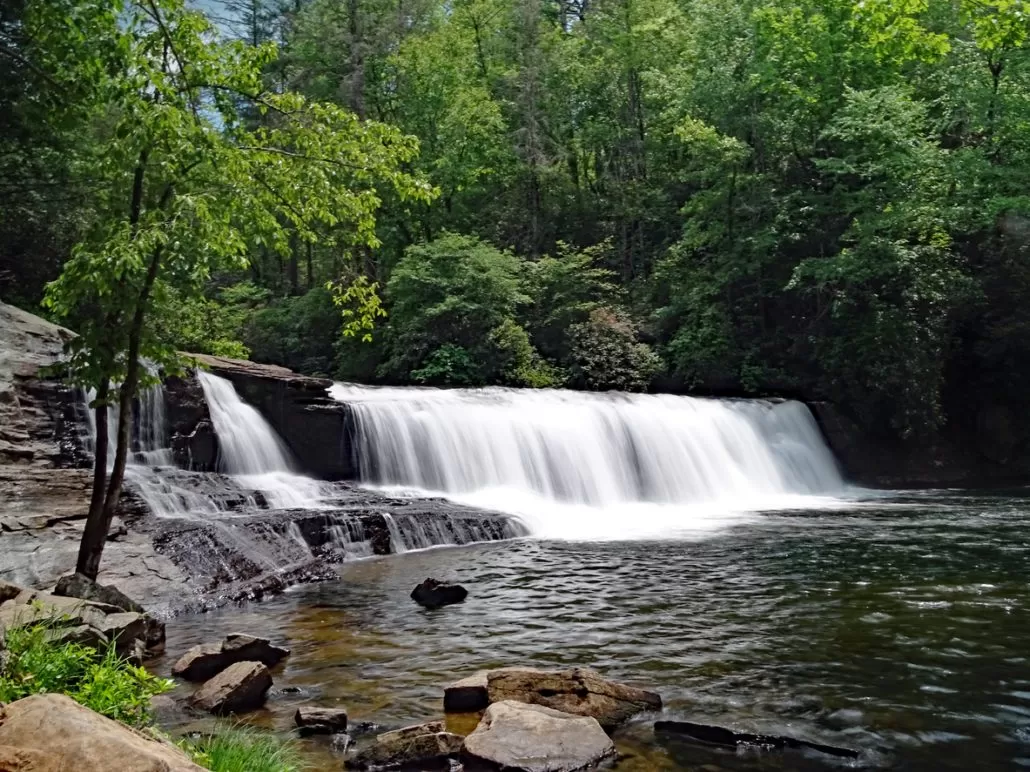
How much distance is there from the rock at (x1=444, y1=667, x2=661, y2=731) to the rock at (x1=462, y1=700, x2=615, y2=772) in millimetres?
271

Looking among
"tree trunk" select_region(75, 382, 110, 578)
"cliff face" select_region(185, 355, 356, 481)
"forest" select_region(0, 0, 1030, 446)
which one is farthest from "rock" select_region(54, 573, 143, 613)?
"cliff face" select_region(185, 355, 356, 481)

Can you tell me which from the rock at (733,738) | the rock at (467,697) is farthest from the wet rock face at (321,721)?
the rock at (733,738)

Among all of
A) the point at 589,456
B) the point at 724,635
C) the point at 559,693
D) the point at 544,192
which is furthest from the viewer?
the point at 544,192

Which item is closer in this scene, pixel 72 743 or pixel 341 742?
pixel 72 743

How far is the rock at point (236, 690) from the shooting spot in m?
6.05

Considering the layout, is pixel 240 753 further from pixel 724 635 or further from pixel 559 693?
pixel 724 635

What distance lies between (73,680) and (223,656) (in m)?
2.63

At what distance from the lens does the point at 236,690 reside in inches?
241

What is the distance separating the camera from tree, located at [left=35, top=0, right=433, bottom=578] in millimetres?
7320

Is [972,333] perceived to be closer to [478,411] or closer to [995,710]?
[478,411]

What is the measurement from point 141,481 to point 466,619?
6692mm

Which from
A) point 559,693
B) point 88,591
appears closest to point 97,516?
point 88,591

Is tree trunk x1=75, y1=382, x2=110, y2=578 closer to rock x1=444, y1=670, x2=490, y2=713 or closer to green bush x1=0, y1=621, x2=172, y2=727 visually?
green bush x1=0, y1=621, x2=172, y2=727

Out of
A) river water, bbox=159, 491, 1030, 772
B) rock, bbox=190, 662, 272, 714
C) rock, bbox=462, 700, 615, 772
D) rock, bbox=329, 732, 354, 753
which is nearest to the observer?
rock, bbox=462, 700, 615, 772
